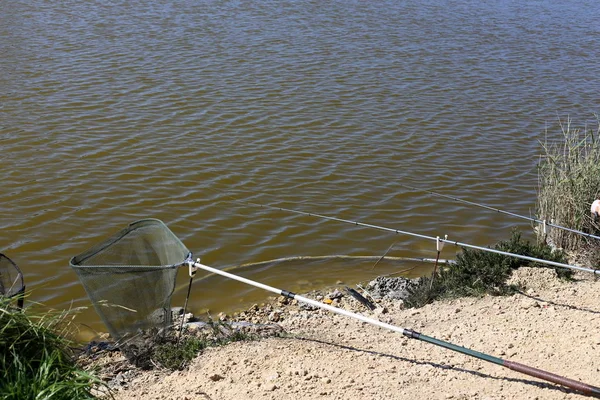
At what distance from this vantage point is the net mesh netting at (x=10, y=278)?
5789 millimetres

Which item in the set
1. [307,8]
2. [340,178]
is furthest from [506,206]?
[307,8]

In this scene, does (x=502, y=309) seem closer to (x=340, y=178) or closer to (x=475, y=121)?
(x=340, y=178)

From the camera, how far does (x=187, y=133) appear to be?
12906mm

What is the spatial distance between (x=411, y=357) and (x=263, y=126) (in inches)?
314

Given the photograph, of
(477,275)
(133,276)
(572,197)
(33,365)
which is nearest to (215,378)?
(133,276)

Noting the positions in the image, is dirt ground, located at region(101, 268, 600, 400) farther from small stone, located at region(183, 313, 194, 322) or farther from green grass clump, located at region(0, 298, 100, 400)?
small stone, located at region(183, 313, 194, 322)

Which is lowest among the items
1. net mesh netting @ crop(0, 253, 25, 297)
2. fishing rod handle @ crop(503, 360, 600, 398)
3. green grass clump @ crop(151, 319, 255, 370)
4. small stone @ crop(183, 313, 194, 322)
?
small stone @ crop(183, 313, 194, 322)

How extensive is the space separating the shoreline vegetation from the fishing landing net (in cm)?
22

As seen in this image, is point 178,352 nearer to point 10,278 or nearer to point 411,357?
point 10,278

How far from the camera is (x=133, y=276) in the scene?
621 cm

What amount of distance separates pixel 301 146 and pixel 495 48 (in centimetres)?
903

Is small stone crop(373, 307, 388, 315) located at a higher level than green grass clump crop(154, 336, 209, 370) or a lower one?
lower

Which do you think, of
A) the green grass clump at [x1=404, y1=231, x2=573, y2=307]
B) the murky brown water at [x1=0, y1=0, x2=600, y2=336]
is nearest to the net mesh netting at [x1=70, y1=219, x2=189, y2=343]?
the murky brown water at [x1=0, y1=0, x2=600, y2=336]

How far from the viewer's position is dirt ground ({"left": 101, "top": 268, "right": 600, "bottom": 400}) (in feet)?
18.2
